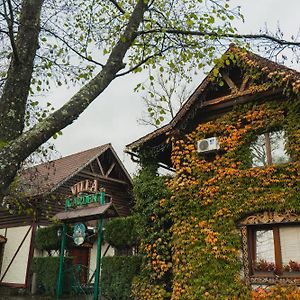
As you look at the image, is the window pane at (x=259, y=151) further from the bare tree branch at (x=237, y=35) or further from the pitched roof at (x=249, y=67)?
the bare tree branch at (x=237, y=35)

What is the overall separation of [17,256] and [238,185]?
12214 millimetres

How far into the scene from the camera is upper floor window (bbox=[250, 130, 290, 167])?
34.3ft

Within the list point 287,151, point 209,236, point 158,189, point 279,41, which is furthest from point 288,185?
point 279,41

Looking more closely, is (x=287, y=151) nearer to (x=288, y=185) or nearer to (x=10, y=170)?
(x=288, y=185)

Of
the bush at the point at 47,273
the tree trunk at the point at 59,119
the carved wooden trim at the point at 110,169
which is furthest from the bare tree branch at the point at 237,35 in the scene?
the carved wooden trim at the point at 110,169

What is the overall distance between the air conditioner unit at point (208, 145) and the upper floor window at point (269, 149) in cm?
109

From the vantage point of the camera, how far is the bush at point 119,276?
12.3 m

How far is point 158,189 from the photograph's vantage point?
12.3 metres

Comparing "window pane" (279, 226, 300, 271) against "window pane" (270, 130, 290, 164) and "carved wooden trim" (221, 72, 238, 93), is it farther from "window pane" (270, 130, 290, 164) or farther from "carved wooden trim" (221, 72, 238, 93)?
"carved wooden trim" (221, 72, 238, 93)

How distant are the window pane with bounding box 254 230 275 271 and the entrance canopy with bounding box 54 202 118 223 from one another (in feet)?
17.0

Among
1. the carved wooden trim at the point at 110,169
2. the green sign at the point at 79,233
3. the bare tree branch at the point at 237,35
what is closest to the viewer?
the bare tree branch at the point at 237,35

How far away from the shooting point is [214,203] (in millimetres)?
10922

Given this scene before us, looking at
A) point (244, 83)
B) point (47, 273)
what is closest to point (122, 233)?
point (47, 273)

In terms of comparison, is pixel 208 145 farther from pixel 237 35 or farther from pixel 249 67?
pixel 237 35
